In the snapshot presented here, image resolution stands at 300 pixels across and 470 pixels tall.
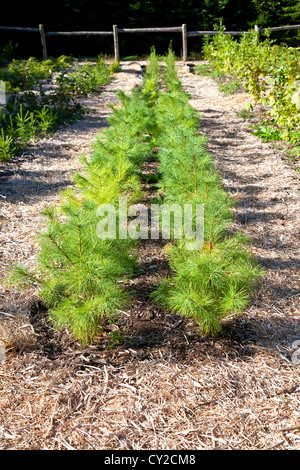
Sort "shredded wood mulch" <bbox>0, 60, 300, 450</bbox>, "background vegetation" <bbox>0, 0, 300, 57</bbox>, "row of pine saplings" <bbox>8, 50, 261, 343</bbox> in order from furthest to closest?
1. "background vegetation" <bbox>0, 0, 300, 57</bbox>
2. "row of pine saplings" <bbox>8, 50, 261, 343</bbox>
3. "shredded wood mulch" <bbox>0, 60, 300, 450</bbox>

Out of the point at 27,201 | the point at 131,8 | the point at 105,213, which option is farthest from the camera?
the point at 131,8

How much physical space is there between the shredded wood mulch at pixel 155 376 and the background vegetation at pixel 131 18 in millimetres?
14844

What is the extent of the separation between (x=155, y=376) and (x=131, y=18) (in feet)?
53.8

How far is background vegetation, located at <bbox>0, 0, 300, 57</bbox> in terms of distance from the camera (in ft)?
50.3

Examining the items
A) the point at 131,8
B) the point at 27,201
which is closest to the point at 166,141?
the point at 27,201

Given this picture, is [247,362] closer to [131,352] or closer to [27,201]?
[131,352]

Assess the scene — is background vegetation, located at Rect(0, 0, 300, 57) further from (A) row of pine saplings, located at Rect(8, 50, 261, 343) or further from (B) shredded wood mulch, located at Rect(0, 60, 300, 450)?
(A) row of pine saplings, located at Rect(8, 50, 261, 343)

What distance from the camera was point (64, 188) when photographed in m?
4.04

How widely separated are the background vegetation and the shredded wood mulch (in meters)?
14.8

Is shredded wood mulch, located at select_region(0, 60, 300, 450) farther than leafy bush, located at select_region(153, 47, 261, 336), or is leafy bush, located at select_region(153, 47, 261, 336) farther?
leafy bush, located at select_region(153, 47, 261, 336)

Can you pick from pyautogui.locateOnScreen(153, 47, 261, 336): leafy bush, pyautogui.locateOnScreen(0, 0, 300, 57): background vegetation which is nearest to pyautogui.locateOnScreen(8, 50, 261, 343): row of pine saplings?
pyautogui.locateOnScreen(153, 47, 261, 336): leafy bush

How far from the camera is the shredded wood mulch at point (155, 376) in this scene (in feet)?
5.41
